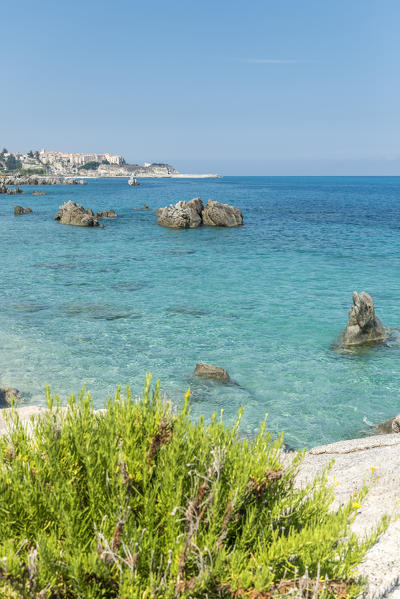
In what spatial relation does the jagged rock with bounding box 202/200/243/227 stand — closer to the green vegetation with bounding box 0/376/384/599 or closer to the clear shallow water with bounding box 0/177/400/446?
the clear shallow water with bounding box 0/177/400/446

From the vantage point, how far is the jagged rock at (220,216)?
52812 mm

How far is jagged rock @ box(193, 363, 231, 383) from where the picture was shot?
1333 cm

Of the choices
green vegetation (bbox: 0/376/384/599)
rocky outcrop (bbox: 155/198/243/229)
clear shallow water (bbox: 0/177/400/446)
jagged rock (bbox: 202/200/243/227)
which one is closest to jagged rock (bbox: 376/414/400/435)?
clear shallow water (bbox: 0/177/400/446)

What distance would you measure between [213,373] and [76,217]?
4399cm

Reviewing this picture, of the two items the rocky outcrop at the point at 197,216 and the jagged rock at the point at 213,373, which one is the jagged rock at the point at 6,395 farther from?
the rocky outcrop at the point at 197,216

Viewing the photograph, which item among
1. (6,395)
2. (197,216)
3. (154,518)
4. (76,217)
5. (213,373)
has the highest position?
(197,216)

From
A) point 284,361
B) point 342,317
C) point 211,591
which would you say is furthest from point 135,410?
point 342,317

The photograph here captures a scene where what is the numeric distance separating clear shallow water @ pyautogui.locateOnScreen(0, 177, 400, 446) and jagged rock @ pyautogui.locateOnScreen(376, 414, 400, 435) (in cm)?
52

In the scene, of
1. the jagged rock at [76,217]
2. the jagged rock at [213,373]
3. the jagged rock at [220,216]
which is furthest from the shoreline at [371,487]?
the jagged rock at [220,216]

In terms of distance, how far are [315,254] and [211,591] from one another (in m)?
33.9

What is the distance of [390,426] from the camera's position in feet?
34.2

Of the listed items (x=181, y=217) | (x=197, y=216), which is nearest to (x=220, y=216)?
(x=197, y=216)

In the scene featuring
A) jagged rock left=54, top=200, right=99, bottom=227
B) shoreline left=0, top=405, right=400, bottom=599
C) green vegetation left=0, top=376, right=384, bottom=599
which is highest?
jagged rock left=54, top=200, right=99, bottom=227

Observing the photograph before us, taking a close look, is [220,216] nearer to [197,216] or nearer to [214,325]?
[197,216]
